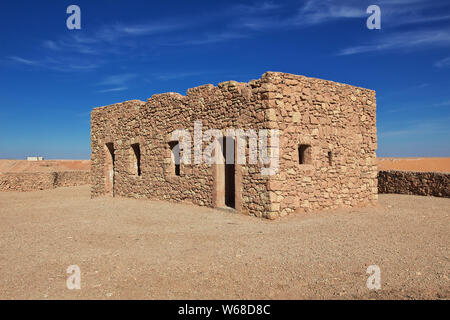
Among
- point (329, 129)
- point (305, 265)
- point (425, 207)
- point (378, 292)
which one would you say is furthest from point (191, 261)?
point (425, 207)

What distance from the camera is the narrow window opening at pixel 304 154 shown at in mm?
9125

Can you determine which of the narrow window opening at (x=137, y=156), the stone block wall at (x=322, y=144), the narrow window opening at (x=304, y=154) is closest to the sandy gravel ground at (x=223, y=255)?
the stone block wall at (x=322, y=144)

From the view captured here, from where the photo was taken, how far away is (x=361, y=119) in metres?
10.5

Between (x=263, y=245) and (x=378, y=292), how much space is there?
2.24 m

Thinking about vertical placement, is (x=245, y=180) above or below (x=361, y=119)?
below


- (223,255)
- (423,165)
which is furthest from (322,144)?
(423,165)

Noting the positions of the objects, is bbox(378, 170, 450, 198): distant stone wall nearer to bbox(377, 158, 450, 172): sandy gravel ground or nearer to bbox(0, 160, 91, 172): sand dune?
bbox(377, 158, 450, 172): sandy gravel ground

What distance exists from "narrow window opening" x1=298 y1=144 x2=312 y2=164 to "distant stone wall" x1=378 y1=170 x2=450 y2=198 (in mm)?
7118

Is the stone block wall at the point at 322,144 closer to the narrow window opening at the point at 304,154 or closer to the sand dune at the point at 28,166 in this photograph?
the narrow window opening at the point at 304,154

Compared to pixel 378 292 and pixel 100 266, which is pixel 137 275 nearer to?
pixel 100 266

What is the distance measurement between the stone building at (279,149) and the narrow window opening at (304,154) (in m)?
0.03

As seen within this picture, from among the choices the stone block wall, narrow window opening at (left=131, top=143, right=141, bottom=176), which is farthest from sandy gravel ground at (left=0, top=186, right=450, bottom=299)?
narrow window opening at (left=131, top=143, right=141, bottom=176)

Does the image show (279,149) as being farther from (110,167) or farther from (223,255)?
(110,167)

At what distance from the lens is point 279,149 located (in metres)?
8.32
